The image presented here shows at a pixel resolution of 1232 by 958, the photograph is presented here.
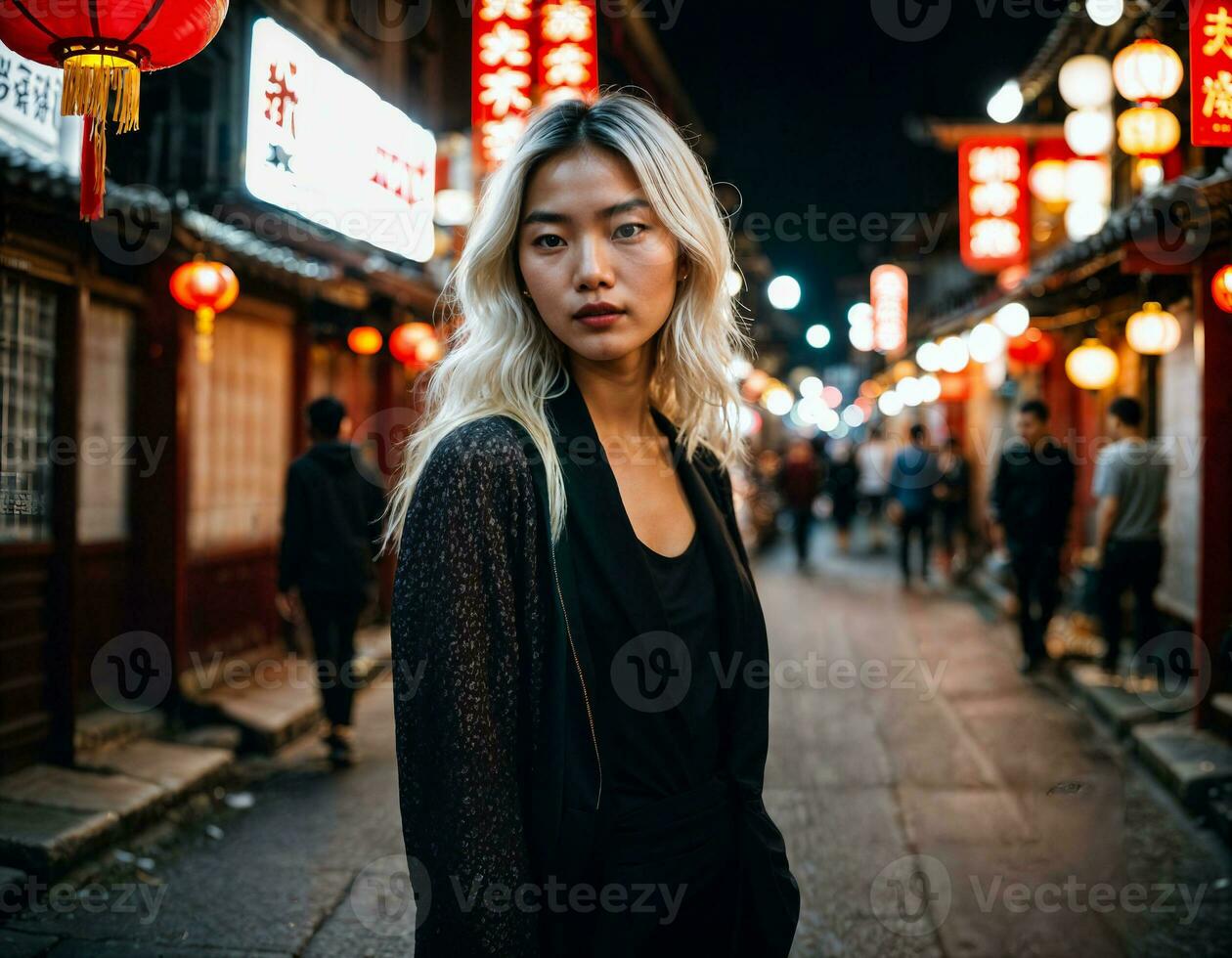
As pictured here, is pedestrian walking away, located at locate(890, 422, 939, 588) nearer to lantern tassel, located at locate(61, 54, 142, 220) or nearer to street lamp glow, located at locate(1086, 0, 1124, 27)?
street lamp glow, located at locate(1086, 0, 1124, 27)

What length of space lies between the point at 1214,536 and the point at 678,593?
6.52m

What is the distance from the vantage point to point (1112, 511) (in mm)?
8070

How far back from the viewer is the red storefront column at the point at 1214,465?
6.85 meters

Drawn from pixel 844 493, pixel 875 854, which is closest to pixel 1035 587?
pixel 875 854

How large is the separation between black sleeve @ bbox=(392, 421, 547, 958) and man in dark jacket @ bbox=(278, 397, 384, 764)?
534 centimetres

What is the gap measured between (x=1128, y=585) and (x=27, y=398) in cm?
853

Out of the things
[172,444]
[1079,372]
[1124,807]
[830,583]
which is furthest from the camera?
[830,583]

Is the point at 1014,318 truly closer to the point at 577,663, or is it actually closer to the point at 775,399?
the point at 577,663

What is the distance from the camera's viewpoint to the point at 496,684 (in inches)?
62.6

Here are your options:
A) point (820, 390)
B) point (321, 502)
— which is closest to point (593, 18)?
point (321, 502)

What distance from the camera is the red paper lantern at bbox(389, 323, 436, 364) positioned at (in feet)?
36.2

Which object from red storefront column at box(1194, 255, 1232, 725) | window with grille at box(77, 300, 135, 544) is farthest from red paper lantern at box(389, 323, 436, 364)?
red storefront column at box(1194, 255, 1232, 725)

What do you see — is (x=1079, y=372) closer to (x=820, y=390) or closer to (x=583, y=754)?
(x=583, y=754)

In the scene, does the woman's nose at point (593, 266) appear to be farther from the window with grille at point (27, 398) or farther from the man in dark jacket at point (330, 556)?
the man in dark jacket at point (330, 556)
